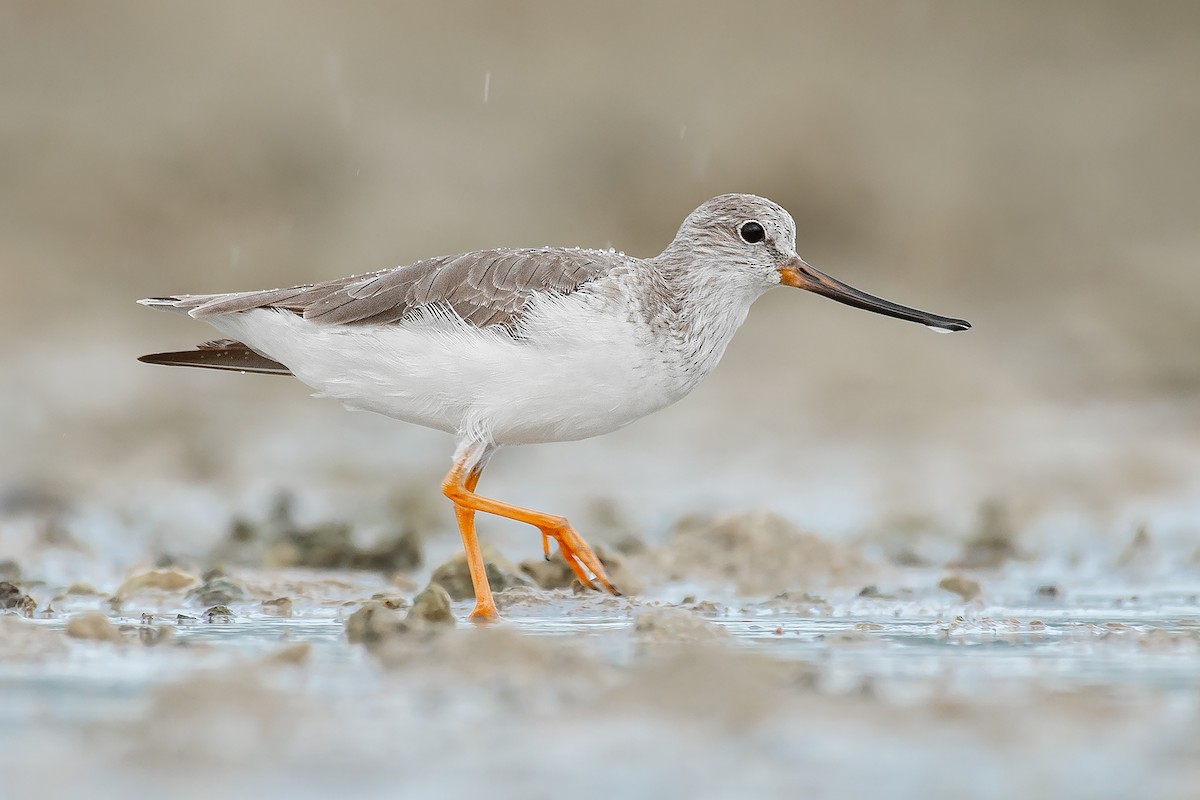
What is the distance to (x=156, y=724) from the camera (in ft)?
12.0

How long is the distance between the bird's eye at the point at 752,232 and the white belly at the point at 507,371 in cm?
79

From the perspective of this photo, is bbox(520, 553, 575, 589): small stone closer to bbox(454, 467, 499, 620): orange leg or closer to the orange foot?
the orange foot

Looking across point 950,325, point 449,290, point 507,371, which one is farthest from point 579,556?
point 950,325

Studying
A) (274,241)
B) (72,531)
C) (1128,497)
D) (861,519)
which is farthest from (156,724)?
(274,241)

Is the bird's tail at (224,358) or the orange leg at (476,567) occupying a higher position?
the bird's tail at (224,358)

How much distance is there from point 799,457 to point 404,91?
7.96 m

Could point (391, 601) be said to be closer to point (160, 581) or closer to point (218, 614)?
point (218, 614)

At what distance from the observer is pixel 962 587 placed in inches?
278

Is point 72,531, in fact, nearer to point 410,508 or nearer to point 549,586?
point 410,508

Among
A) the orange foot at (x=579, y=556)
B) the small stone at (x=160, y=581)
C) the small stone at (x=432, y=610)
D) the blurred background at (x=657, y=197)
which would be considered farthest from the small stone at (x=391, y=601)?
the blurred background at (x=657, y=197)

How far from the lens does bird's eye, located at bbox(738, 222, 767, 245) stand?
677cm

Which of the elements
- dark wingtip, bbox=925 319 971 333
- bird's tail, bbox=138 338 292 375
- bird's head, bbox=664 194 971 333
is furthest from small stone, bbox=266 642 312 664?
dark wingtip, bbox=925 319 971 333

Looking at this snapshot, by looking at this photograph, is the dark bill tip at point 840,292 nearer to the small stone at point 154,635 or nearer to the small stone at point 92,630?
the small stone at point 154,635

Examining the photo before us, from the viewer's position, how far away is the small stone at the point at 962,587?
7.02m
